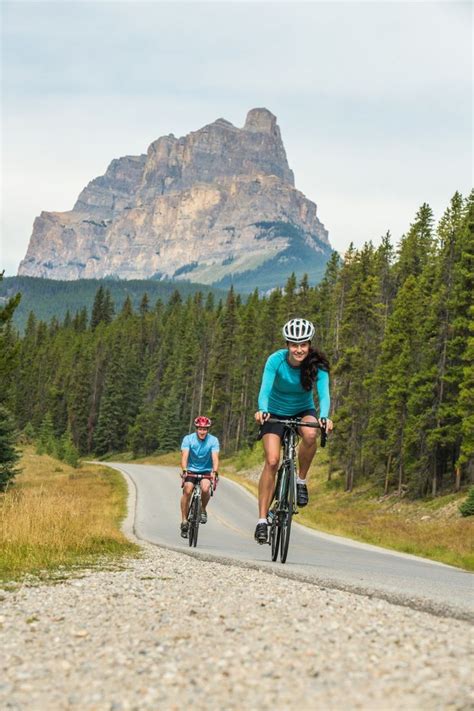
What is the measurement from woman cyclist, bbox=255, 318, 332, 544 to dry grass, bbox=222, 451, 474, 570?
7591mm

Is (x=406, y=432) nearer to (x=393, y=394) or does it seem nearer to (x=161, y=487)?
(x=393, y=394)

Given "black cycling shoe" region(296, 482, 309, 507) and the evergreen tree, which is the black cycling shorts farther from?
the evergreen tree

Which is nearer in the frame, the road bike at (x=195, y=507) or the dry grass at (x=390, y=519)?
the road bike at (x=195, y=507)

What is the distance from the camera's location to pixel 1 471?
33344mm

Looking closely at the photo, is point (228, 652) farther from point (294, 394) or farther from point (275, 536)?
point (275, 536)

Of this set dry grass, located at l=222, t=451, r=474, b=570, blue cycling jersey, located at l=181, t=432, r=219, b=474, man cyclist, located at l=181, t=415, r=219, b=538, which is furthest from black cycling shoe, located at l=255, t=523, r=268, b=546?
dry grass, located at l=222, t=451, r=474, b=570

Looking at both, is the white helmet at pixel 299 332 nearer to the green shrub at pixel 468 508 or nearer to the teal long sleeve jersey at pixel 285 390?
the teal long sleeve jersey at pixel 285 390

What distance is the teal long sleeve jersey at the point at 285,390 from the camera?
349 inches

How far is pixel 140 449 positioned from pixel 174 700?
333 ft

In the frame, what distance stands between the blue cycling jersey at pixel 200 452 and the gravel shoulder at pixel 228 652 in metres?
7.45

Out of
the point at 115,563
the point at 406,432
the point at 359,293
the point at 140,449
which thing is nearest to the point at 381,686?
the point at 115,563

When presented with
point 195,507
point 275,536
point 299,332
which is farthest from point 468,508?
point 299,332

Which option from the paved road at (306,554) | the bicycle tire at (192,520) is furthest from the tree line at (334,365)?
the bicycle tire at (192,520)

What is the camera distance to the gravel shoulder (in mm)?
3512
